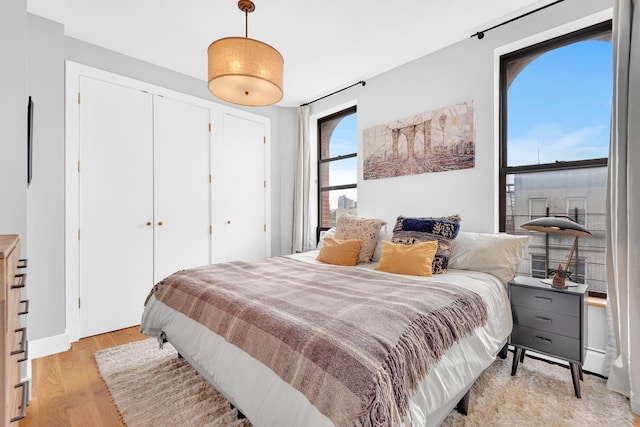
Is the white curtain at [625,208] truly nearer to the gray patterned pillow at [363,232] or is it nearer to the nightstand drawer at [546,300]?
the nightstand drawer at [546,300]

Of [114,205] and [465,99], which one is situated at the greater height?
[465,99]

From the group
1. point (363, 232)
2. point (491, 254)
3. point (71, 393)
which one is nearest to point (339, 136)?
point (363, 232)

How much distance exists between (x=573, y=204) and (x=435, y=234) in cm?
104

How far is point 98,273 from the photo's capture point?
9.02 feet

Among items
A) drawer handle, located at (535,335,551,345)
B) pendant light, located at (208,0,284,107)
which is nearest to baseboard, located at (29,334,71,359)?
pendant light, located at (208,0,284,107)

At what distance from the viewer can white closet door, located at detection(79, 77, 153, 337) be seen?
2.68m

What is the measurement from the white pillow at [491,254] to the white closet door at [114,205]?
293 cm

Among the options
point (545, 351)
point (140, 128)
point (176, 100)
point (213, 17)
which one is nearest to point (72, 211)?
point (140, 128)

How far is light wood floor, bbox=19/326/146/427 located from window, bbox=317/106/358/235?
2.59 m

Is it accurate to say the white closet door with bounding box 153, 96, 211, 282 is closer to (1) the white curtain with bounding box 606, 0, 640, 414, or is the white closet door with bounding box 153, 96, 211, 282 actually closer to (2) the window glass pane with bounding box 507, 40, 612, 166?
(2) the window glass pane with bounding box 507, 40, 612, 166

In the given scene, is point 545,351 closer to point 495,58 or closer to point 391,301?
point 391,301

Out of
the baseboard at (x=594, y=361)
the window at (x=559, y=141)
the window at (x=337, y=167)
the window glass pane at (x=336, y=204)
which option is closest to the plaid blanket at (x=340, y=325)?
the baseboard at (x=594, y=361)

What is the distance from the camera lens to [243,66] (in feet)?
5.74

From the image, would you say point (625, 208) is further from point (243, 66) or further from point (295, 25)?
point (295, 25)
